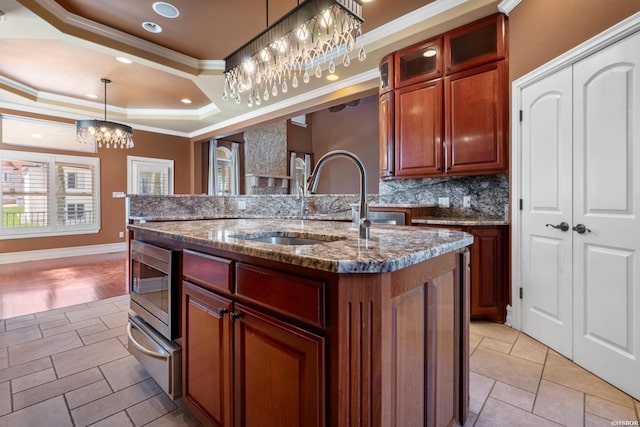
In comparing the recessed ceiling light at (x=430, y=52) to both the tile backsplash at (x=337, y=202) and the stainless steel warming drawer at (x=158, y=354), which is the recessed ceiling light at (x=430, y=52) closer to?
the tile backsplash at (x=337, y=202)

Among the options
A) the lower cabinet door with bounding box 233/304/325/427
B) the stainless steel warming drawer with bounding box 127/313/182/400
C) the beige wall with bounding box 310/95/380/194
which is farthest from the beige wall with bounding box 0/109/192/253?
the lower cabinet door with bounding box 233/304/325/427

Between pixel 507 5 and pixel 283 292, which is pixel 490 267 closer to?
pixel 507 5

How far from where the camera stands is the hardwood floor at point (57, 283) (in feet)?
10.9

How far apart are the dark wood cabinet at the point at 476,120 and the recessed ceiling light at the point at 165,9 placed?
2.74 m

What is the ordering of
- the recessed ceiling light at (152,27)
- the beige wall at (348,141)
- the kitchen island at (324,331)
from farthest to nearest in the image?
1. the beige wall at (348,141)
2. the recessed ceiling light at (152,27)
3. the kitchen island at (324,331)

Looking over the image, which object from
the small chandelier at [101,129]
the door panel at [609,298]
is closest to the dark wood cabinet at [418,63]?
the door panel at [609,298]

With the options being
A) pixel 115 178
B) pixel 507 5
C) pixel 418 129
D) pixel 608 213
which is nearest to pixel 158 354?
pixel 608 213

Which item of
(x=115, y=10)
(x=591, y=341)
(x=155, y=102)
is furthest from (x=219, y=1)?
(x=591, y=341)

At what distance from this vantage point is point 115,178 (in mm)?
6445

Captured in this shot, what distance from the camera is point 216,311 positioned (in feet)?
4.07

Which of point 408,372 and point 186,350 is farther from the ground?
point 408,372

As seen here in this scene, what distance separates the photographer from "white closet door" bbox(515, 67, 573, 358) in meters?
2.12

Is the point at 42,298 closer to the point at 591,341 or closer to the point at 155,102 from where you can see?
the point at 155,102

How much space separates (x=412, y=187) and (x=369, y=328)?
10.3ft
